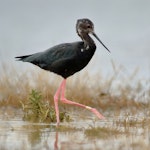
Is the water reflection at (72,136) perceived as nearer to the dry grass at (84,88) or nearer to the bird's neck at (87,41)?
the bird's neck at (87,41)

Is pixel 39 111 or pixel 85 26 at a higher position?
pixel 85 26

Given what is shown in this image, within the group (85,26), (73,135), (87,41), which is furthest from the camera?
(85,26)

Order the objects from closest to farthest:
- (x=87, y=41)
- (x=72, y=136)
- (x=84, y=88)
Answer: (x=72, y=136), (x=87, y=41), (x=84, y=88)

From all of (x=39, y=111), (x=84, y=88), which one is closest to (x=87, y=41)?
(x=39, y=111)

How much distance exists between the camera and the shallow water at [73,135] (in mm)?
9867

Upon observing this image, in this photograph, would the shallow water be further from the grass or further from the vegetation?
the vegetation

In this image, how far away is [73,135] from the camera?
11.0 meters

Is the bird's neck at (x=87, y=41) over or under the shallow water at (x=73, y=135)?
over

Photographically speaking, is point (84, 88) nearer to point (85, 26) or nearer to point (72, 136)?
point (85, 26)

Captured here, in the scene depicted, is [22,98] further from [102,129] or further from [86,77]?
[102,129]

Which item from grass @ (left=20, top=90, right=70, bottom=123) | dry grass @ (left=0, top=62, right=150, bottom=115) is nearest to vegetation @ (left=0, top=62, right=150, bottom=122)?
dry grass @ (left=0, top=62, right=150, bottom=115)

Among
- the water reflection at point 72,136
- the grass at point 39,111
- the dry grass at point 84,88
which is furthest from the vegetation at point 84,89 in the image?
the water reflection at point 72,136

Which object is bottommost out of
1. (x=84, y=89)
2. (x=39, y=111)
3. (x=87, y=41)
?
(x=39, y=111)

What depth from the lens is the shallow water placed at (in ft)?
32.4
